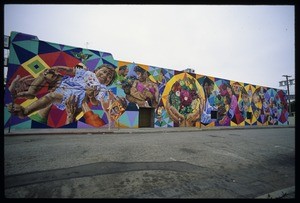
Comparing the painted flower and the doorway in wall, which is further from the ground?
the painted flower

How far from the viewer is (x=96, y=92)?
15086 mm

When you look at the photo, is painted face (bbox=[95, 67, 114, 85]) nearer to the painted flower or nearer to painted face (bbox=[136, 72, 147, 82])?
painted face (bbox=[136, 72, 147, 82])

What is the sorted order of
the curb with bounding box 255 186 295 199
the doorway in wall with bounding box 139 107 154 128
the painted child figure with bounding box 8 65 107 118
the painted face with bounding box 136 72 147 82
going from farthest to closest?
1. the doorway in wall with bounding box 139 107 154 128
2. the painted face with bounding box 136 72 147 82
3. the painted child figure with bounding box 8 65 107 118
4. the curb with bounding box 255 186 295 199

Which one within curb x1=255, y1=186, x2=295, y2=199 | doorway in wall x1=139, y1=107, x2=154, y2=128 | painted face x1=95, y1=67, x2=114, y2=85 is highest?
painted face x1=95, y1=67, x2=114, y2=85

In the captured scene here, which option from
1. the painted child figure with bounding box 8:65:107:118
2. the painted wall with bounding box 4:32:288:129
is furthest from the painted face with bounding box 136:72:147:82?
the painted child figure with bounding box 8:65:107:118

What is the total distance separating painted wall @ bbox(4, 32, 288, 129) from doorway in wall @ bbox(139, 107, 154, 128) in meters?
0.59

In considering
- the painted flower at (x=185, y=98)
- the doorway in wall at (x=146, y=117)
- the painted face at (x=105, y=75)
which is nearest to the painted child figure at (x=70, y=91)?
the painted face at (x=105, y=75)

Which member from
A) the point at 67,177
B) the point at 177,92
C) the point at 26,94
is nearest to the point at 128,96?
the point at 177,92

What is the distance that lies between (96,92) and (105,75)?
203 centimetres

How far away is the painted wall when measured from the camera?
40.9 ft

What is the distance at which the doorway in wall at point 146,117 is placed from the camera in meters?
18.1

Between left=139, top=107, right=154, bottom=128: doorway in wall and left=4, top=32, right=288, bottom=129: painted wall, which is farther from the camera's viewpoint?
left=139, top=107, right=154, bottom=128: doorway in wall

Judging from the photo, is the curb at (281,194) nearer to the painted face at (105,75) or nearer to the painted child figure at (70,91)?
the painted child figure at (70,91)
